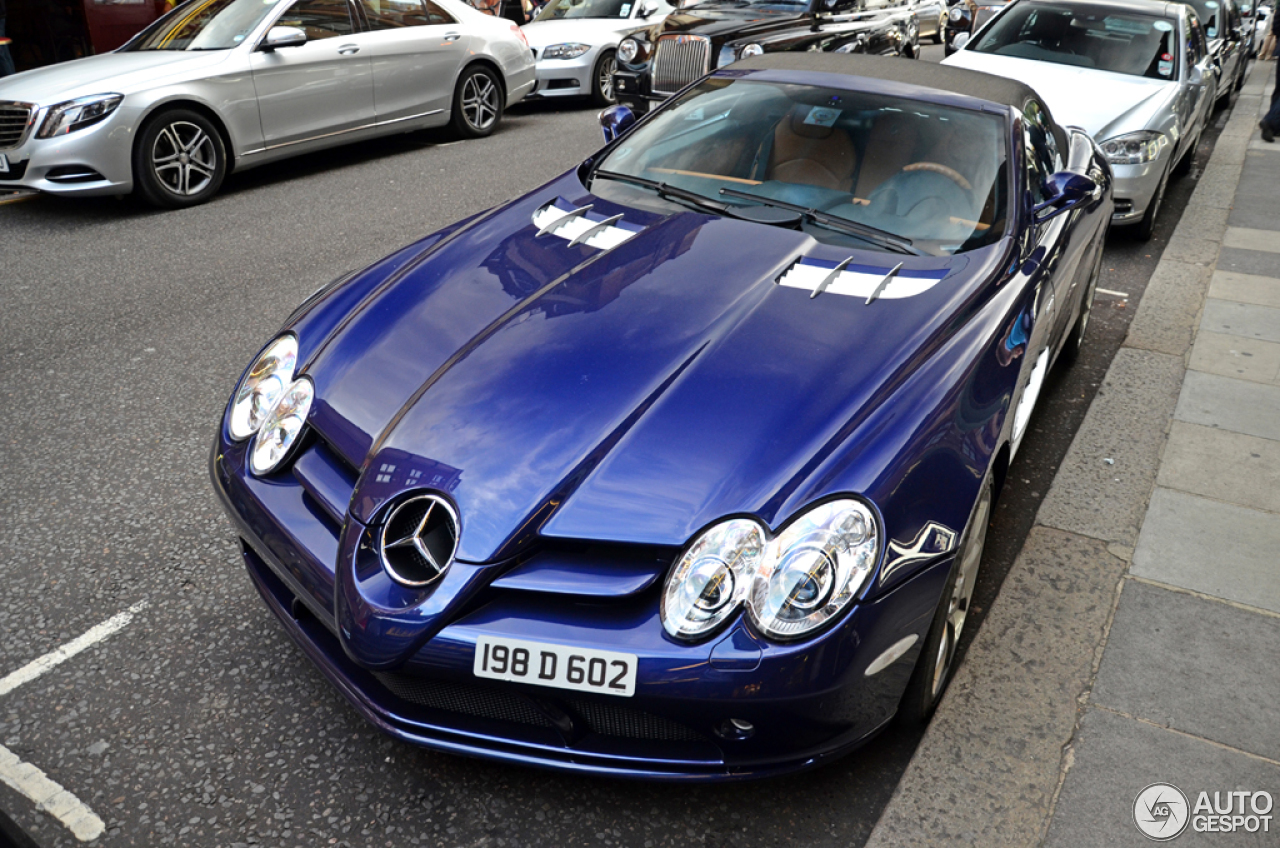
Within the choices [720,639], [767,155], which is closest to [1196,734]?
[720,639]

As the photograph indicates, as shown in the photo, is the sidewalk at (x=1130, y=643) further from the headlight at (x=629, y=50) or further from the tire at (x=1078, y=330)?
the headlight at (x=629, y=50)

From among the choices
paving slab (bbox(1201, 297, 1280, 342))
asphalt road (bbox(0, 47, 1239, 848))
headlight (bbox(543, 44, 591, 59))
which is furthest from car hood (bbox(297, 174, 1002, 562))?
headlight (bbox(543, 44, 591, 59))

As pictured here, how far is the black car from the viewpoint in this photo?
928 centimetres

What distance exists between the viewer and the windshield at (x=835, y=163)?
314cm

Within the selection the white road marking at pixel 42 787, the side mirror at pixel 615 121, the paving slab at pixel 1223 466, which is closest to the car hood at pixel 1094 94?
the paving slab at pixel 1223 466

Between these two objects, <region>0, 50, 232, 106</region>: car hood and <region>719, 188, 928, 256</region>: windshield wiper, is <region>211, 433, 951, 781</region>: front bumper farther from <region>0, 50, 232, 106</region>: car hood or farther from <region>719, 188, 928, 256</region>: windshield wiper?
<region>0, 50, 232, 106</region>: car hood

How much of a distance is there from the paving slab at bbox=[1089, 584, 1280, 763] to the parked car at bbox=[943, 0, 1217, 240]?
13.6 ft

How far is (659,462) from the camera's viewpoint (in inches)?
84.9

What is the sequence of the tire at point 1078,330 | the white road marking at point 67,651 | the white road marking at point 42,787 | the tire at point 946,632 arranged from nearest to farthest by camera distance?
the white road marking at point 42,787
the tire at point 946,632
the white road marking at point 67,651
the tire at point 1078,330

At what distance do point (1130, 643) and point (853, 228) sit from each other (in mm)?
1449

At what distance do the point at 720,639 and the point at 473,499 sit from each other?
59 cm

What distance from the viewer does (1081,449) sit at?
3990mm

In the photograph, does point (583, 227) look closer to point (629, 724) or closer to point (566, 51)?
point (629, 724)

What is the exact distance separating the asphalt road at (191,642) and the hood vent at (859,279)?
39.0 inches
